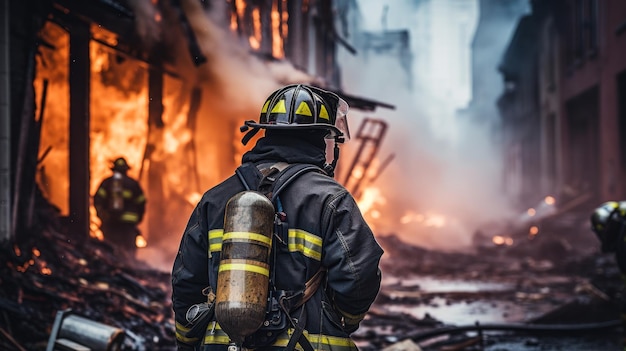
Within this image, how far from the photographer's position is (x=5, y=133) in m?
7.41

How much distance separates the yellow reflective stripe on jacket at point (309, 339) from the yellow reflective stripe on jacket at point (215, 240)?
304 mm

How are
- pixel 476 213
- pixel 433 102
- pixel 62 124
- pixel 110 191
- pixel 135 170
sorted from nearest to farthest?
pixel 110 191, pixel 62 124, pixel 135 170, pixel 476 213, pixel 433 102

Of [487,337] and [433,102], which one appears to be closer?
[487,337]

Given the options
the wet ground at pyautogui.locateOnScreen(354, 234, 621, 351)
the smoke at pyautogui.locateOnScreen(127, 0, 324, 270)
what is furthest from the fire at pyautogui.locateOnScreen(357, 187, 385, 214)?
the smoke at pyautogui.locateOnScreen(127, 0, 324, 270)

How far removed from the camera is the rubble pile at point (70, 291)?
598 centimetres

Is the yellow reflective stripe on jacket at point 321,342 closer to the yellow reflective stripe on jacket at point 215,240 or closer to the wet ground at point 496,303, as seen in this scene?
the yellow reflective stripe on jacket at point 215,240

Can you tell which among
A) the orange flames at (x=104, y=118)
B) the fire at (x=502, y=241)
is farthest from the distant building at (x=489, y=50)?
the orange flames at (x=104, y=118)

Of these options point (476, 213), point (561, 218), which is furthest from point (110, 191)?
point (476, 213)

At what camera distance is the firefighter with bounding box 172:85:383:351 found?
2766 millimetres

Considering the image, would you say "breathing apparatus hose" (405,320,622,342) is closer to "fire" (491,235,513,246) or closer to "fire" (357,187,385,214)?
"fire" (491,235,513,246)

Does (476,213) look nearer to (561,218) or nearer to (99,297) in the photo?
(561,218)

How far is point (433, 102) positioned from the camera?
67500 mm

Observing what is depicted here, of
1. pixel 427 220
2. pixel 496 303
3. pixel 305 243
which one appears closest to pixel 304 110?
pixel 305 243

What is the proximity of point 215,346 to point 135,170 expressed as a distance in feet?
30.8
